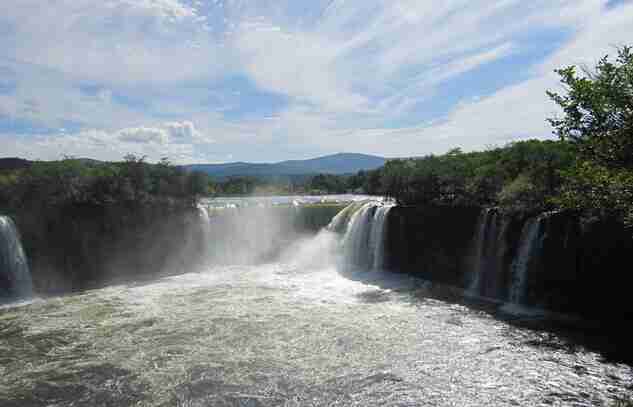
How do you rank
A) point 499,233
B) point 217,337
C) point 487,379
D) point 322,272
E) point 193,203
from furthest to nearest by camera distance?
point 193,203 → point 322,272 → point 499,233 → point 217,337 → point 487,379

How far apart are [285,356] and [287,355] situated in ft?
0.27

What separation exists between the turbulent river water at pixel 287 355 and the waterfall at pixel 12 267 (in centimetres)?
251

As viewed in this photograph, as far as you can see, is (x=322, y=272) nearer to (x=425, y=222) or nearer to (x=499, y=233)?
(x=425, y=222)

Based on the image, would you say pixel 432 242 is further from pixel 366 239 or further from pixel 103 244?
pixel 103 244

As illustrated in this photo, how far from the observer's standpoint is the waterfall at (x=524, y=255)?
15.8 metres

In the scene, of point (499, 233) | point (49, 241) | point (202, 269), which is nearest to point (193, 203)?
point (202, 269)

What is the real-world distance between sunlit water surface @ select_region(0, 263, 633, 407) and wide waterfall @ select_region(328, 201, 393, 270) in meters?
6.02

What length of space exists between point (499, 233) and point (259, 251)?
16613 mm

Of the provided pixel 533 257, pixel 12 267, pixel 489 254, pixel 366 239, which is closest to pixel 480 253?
pixel 489 254

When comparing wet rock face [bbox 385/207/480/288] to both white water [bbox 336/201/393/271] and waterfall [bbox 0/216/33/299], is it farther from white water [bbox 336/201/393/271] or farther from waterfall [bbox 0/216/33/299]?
waterfall [bbox 0/216/33/299]

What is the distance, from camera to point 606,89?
8.84m

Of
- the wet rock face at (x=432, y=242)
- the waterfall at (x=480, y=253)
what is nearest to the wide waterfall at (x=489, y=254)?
the waterfall at (x=480, y=253)

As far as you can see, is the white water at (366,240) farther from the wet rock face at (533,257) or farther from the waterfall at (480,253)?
the waterfall at (480,253)

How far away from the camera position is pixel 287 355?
39.2 ft
